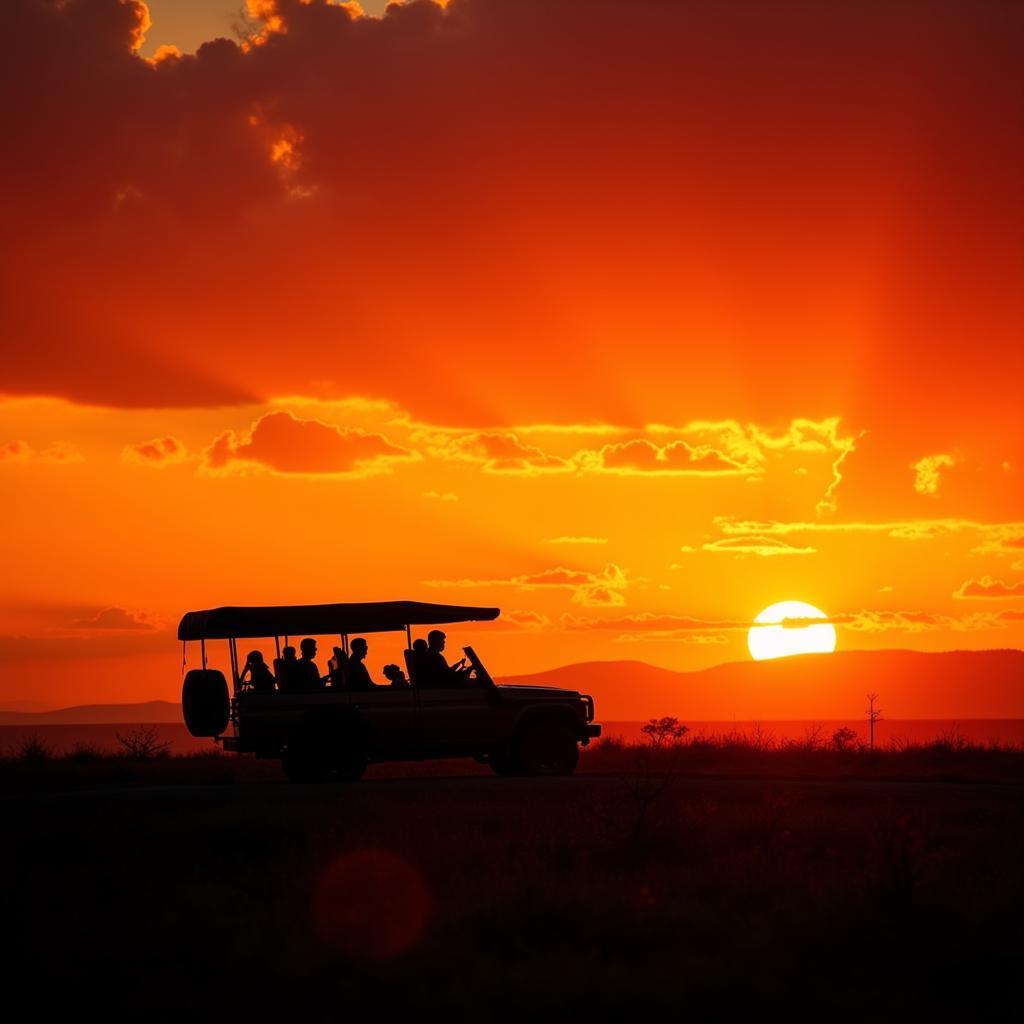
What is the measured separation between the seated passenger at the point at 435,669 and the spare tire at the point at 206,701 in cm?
324

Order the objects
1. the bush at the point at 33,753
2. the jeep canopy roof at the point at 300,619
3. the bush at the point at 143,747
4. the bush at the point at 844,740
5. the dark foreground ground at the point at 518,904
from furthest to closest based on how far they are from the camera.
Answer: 1. the bush at the point at 143,747
2. the bush at the point at 844,740
3. the bush at the point at 33,753
4. the jeep canopy roof at the point at 300,619
5. the dark foreground ground at the point at 518,904

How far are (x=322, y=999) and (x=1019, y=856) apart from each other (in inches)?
356

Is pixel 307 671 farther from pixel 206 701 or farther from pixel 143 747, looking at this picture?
pixel 143 747

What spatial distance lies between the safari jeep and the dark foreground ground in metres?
1.93

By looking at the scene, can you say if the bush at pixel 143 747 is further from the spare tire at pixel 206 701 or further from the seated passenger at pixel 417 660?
the seated passenger at pixel 417 660

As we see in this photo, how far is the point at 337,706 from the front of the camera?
26344 mm

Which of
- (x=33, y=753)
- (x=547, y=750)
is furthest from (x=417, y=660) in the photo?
(x=33, y=753)

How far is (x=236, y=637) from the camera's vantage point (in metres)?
26.3

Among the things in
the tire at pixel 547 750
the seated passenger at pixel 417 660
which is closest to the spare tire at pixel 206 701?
the seated passenger at pixel 417 660

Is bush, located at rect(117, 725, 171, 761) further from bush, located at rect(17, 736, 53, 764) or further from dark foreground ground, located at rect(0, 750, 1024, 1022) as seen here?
dark foreground ground, located at rect(0, 750, 1024, 1022)

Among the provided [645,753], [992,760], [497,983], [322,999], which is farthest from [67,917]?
[992,760]

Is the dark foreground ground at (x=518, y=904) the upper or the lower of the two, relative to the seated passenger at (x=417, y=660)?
lower

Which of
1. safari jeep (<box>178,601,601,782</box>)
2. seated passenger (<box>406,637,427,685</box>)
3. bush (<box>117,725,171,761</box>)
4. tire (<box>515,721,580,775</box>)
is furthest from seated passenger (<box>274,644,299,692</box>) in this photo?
bush (<box>117,725,171,761</box>)

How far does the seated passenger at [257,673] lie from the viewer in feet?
87.2
